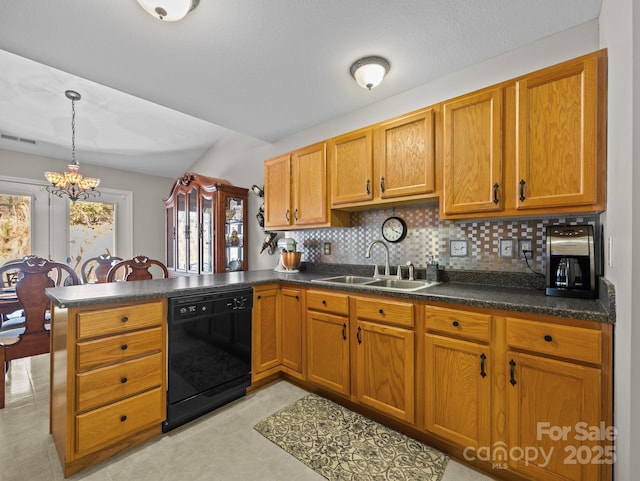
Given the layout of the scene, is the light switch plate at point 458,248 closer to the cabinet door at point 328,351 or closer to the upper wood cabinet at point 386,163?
the upper wood cabinet at point 386,163

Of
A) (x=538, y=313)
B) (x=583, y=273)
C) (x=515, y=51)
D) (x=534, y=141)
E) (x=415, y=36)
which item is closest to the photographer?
(x=538, y=313)

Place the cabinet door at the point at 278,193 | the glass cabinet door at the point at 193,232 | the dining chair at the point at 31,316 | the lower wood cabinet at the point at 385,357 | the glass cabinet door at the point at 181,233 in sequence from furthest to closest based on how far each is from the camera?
the glass cabinet door at the point at 181,233, the glass cabinet door at the point at 193,232, the cabinet door at the point at 278,193, the dining chair at the point at 31,316, the lower wood cabinet at the point at 385,357

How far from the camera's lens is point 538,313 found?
1311 mm

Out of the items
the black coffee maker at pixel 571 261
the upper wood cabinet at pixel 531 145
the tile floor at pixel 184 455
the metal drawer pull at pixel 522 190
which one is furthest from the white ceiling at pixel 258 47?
the tile floor at pixel 184 455

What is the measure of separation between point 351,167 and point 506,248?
1.32 m

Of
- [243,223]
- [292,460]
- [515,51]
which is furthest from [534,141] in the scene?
[243,223]

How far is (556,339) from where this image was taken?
1263 millimetres

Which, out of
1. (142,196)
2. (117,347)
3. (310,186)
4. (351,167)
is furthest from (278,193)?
(142,196)

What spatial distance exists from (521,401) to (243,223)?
3403mm

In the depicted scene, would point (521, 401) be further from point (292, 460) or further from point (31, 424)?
point (31, 424)

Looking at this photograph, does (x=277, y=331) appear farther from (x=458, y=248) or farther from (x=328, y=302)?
(x=458, y=248)

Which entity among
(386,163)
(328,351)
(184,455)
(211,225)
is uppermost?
(386,163)

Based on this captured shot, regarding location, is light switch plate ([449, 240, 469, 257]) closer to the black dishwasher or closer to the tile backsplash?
the tile backsplash

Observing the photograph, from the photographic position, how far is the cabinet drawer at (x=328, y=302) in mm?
2072
